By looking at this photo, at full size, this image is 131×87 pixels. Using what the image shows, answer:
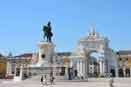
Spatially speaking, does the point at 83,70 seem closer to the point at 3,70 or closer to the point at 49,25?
the point at 3,70

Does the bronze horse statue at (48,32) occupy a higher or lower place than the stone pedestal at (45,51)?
higher

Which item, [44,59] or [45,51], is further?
[45,51]

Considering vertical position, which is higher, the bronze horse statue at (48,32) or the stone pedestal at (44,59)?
the bronze horse statue at (48,32)

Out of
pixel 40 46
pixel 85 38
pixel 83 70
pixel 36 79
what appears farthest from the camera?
pixel 85 38

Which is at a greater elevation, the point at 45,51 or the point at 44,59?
the point at 45,51

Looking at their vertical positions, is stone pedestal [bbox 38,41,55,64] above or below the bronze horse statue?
below

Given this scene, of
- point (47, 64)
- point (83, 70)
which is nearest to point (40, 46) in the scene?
point (47, 64)

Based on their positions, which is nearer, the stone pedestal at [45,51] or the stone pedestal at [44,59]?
the stone pedestal at [44,59]

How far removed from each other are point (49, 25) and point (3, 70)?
54.8 meters

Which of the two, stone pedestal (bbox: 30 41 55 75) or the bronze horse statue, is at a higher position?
the bronze horse statue

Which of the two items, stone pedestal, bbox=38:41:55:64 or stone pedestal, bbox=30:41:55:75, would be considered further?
stone pedestal, bbox=38:41:55:64

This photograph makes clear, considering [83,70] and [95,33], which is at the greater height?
[95,33]

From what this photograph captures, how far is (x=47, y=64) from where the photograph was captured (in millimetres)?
44594

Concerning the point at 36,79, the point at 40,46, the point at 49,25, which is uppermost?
the point at 49,25
